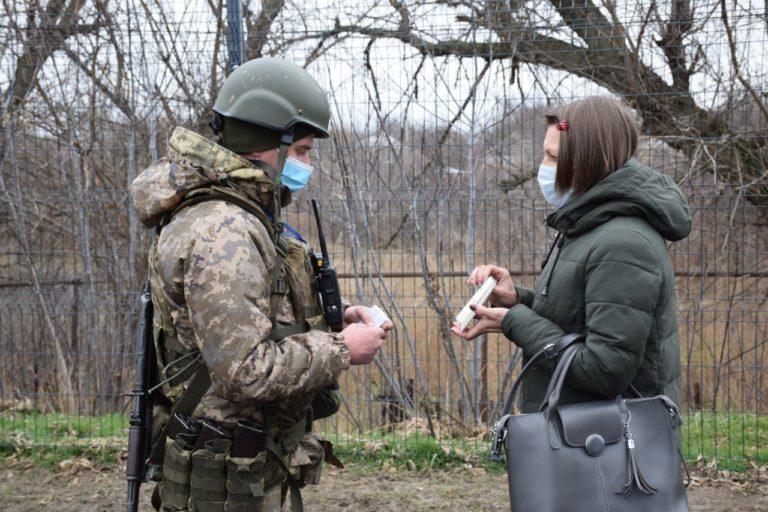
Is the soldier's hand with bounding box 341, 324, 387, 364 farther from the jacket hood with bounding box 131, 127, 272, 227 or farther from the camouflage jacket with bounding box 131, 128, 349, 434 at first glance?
the jacket hood with bounding box 131, 127, 272, 227

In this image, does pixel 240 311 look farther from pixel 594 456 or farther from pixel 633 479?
pixel 633 479

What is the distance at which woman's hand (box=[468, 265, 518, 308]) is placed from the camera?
287 cm

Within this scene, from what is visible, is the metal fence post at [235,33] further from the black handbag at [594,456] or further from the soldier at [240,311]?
the black handbag at [594,456]

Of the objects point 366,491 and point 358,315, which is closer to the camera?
point 358,315

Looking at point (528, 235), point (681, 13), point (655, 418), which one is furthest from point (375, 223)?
point (655, 418)

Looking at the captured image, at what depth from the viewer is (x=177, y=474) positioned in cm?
228

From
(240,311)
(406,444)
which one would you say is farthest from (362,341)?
(406,444)

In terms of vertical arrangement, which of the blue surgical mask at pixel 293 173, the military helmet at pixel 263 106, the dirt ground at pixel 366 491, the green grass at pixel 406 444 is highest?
the military helmet at pixel 263 106

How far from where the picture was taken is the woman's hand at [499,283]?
9.41 ft

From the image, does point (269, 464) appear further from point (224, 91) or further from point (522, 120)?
point (522, 120)

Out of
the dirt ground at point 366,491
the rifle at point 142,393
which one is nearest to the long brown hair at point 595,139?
the rifle at point 142,393

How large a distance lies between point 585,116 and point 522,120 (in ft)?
9.83

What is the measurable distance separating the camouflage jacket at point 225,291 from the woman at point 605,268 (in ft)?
2.24

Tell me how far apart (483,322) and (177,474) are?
1.14 metres
